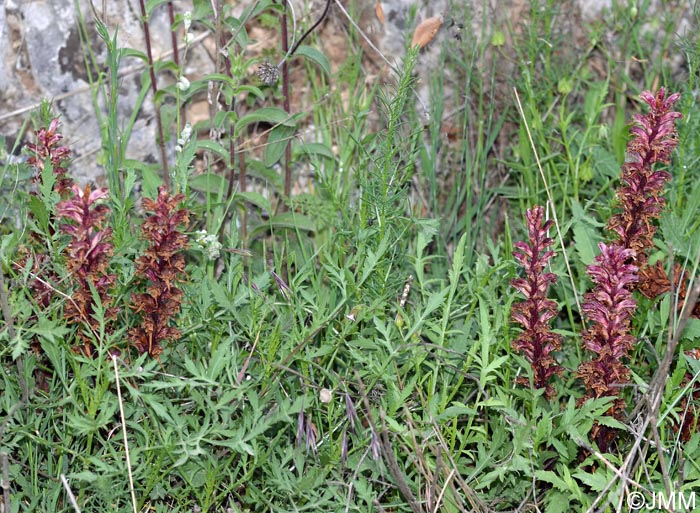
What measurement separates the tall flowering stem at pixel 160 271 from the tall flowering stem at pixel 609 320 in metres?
1.19

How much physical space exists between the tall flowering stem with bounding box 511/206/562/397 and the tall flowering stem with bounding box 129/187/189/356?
99cm

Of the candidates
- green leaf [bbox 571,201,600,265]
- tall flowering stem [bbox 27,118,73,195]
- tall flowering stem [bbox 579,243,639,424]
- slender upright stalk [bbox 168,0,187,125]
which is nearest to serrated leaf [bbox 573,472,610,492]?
tall flowering stem [bbox 579,243,639,424]

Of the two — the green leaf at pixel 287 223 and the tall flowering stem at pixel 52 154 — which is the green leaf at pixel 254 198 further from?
the tall flowering stem at pixel 52 154

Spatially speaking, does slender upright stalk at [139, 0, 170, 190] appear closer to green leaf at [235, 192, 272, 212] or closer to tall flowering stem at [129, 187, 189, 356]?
green leaf at [235, 192, 272, 212]

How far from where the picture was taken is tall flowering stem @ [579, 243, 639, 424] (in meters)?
2.36

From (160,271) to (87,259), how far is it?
0.67ft

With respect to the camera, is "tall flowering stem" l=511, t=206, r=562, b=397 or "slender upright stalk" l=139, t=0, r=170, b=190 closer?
"tall flowering stem" l=511, t=206, r=562, b=397

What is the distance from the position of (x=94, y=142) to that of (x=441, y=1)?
1690 millimetres

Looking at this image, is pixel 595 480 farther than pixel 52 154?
No

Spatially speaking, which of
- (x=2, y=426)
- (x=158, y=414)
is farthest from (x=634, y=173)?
(x=2, y=426)

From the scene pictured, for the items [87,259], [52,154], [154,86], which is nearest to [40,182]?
[52,154]

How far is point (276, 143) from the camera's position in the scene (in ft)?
10.6

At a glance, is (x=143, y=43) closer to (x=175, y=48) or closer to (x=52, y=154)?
(x=175, y=48)

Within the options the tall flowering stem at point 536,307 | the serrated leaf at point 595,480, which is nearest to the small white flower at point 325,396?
the tall flowering stem at point 536,307
